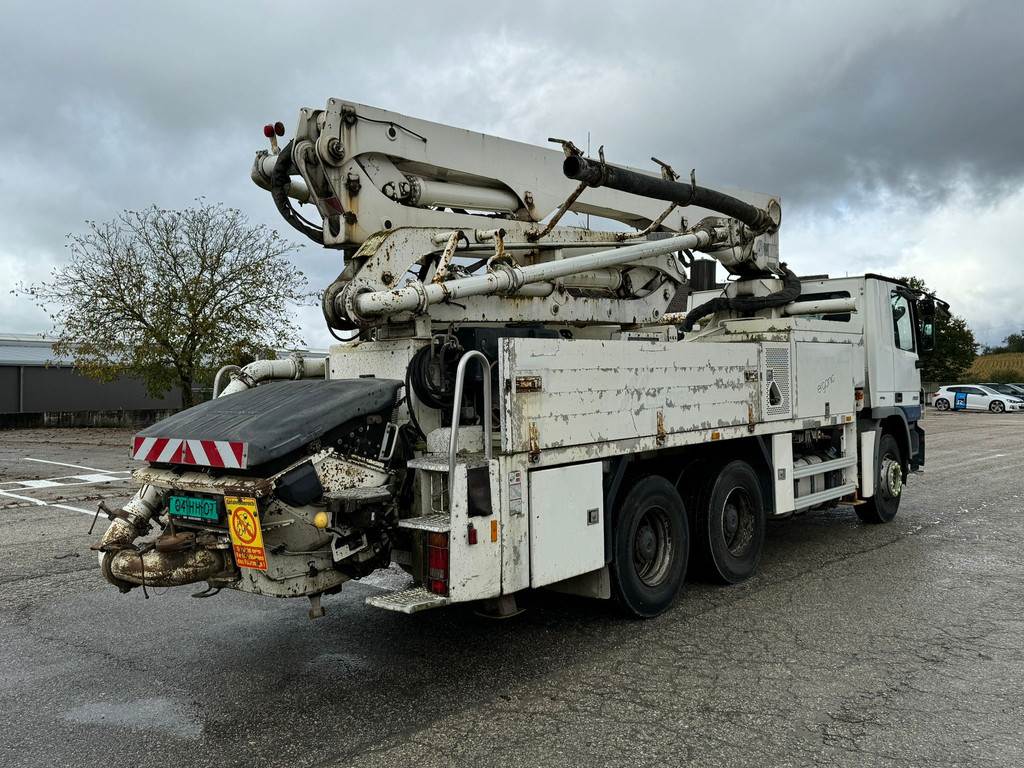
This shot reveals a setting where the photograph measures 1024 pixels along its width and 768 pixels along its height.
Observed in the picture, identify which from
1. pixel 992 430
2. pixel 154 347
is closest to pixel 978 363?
pixel 992 430

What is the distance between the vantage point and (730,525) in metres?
6.85

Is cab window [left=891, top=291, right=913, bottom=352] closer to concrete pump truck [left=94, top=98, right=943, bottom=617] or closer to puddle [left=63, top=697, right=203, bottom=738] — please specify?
concrete pump truck [left=94, top=98, right=943, bottom=617]

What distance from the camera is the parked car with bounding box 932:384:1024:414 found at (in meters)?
36.8

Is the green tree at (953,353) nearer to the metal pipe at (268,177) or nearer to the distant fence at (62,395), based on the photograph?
the distant fence at (62,395)

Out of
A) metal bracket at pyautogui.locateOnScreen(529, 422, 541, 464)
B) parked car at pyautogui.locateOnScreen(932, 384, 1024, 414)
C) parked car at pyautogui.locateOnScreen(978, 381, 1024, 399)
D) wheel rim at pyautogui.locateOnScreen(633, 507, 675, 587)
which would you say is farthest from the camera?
parked car at pyautogui.locateOnScreen(978, 381, 1024, 399)

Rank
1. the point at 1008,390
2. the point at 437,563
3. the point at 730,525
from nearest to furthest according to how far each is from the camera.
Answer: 1. the point at 437,563
2. the point at 730,525
3. the point at 1008,390

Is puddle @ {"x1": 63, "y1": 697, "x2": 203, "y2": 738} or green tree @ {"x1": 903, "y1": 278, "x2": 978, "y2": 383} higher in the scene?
green tree @ {"x1": 903, "y1": 278, "x2": 978, "y2": 383}

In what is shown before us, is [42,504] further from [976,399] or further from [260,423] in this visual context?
[976,399]

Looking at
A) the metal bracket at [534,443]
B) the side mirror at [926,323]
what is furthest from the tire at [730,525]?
the side mirror at [926,323]

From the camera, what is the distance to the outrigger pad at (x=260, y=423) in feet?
14.7

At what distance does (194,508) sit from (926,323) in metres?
8.79

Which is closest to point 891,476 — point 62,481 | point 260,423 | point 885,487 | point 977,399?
point 885,487

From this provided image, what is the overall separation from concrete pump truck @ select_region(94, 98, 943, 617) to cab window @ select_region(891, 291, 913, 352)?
1.29 metres

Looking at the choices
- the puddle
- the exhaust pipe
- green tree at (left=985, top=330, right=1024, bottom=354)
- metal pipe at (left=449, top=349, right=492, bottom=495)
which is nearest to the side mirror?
metal pipe at (left=449, top=349, right=492, bottom=495)
